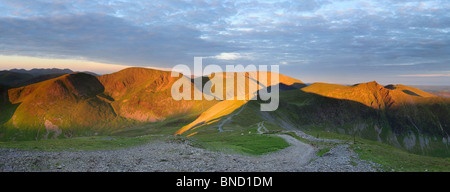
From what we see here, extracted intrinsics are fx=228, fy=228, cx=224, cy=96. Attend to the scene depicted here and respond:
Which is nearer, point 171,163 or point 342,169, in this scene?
point 342,169

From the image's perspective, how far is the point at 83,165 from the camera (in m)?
26.1

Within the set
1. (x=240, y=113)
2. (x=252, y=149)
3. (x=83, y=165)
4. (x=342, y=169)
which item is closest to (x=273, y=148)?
(x=252, y=149)
